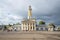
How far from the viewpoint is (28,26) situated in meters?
113

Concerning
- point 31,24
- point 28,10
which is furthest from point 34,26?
point 28,10

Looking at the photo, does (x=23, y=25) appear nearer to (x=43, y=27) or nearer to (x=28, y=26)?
(x=28, y=26)

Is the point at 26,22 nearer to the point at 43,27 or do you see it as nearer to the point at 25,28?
the point at 25,28

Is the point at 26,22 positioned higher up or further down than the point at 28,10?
further down

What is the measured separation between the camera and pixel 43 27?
114 m

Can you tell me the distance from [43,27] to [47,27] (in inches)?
105

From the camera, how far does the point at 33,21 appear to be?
113062 mm

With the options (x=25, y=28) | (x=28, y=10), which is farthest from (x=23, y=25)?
(x=28, y=10)

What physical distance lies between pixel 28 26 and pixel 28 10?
10.5 metres

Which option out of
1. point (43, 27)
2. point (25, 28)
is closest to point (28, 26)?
point (25, 28)

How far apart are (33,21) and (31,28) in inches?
189

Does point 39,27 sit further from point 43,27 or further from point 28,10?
point 28,10

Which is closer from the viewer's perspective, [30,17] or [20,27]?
[30,17]

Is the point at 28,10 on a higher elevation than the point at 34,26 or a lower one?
higher
